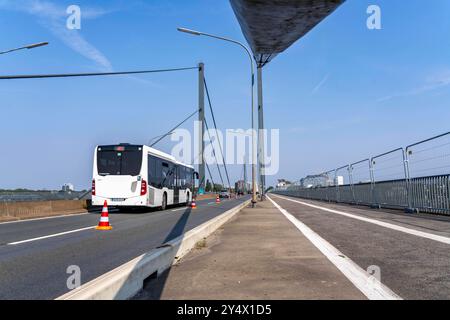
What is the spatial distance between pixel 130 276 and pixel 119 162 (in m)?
14.5

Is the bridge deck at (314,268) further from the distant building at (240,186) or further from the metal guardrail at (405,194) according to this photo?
the distant building at (240,186)

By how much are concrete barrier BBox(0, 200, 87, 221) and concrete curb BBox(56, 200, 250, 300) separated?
1054 cm

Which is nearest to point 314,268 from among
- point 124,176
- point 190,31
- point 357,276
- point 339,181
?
point 357,276

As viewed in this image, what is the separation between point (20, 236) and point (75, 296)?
729 centimetres

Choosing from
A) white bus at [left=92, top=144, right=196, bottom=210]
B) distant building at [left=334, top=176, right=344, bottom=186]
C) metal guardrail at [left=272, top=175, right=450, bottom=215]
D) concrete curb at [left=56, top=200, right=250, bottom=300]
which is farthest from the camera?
distant building at [left=334, top=176, right=344, bottom=186]

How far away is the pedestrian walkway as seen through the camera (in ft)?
13.4

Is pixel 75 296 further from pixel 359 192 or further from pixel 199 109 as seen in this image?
pixel 199 109

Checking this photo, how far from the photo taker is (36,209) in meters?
16.0

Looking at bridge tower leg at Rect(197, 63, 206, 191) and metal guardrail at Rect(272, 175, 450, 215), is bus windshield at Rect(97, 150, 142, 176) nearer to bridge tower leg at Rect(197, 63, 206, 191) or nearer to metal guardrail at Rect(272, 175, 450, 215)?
metal guardrail at Rect(272, 175, 450, 215)

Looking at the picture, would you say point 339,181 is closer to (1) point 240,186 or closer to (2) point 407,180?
(2) point 407,180

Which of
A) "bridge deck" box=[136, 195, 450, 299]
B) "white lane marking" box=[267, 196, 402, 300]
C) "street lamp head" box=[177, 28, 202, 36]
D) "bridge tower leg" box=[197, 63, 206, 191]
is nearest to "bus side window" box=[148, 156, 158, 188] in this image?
"street lamp head" box=[177, 28, 202, 36]
